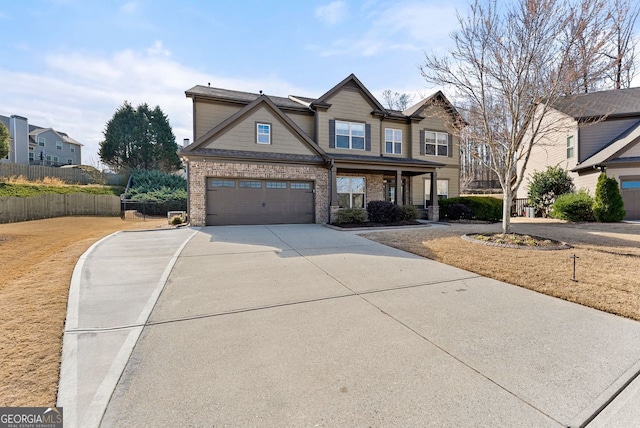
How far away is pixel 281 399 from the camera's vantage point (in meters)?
2.25

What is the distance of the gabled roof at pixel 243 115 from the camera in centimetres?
1259

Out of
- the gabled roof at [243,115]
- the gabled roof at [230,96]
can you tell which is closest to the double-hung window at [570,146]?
the gabled roof at [243,115]

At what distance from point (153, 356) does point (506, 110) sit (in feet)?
41.5

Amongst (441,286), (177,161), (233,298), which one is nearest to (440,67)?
(441,286)

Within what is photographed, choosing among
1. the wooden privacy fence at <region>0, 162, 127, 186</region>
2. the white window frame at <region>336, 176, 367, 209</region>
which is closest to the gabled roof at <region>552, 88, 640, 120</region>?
the white window frame at <region>336, 176, 367, 209</region>

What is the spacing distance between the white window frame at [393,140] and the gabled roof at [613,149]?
35.6ft

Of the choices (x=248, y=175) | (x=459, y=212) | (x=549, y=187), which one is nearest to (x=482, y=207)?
(x=459, y=212)

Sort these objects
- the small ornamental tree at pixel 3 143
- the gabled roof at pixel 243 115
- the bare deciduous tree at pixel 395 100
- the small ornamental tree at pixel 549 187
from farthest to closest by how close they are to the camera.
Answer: the bare deciduous tree at pixel 395 100 < the small ornamental tree at pixel 3 143 < the small ornamental tree at pixel 549 187 < the gabled roof at pixel 243 115

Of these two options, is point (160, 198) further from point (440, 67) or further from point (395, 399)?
point (395, 399)

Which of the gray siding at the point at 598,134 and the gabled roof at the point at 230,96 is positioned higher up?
the gabled roof at the point at 230,96

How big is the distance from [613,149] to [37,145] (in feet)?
197

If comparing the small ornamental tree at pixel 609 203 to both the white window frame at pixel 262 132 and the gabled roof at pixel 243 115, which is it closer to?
the gabled roof at pixel 243 115

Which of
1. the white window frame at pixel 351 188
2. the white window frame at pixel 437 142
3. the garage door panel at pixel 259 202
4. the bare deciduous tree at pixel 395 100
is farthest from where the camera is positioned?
the bare deciduous tree at pixel 395 100

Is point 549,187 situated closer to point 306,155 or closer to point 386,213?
point 386,213
